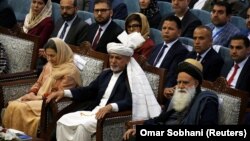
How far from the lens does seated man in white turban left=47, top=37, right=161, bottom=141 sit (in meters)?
7.30

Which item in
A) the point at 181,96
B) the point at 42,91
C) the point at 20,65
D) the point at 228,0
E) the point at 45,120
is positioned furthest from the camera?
the point at 228,0

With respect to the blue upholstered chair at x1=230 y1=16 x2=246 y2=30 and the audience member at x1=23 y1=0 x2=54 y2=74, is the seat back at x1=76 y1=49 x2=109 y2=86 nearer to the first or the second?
the audience member at x1=23 y1=0 x2=54 y2=74

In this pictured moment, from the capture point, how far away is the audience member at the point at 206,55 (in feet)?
25.2

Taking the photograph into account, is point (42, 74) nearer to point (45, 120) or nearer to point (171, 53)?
point (45, 120)

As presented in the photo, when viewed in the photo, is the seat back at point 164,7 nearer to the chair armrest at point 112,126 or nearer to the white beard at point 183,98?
the chair armrest at point 112,126

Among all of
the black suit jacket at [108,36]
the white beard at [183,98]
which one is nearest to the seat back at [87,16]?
the black suit jacket at [108,36]

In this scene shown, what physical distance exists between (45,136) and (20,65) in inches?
56.7

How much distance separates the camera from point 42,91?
813 centimetres

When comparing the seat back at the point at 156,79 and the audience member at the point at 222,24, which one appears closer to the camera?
the seat back at the point at 156,79

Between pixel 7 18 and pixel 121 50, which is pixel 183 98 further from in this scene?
pixel 7 18

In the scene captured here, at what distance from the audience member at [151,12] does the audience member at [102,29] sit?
64 centimetres

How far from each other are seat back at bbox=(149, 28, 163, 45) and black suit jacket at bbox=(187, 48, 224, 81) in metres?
1.01

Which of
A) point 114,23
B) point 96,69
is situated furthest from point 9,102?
point 114,23

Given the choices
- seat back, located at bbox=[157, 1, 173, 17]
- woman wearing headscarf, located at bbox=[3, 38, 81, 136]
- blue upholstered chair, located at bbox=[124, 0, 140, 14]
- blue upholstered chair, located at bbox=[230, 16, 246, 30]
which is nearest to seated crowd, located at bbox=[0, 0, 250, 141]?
woman wearing headscarf, located at bbox=[3, 38, 81, 136]
